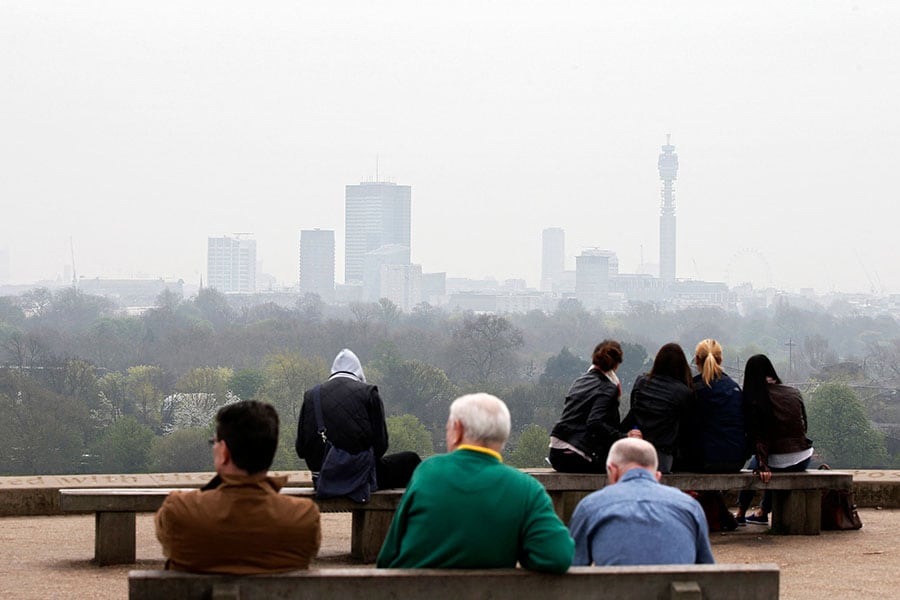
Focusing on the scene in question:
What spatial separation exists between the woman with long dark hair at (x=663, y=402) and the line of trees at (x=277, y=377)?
72418 millimetres

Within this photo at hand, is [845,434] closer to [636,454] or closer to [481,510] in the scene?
[636,454]

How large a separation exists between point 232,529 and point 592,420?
168 inches

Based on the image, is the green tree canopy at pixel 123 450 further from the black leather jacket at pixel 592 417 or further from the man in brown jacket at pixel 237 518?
the man in brown jacket at pixel 237 518

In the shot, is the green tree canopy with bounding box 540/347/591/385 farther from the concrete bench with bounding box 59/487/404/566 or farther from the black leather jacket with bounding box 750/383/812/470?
the concrete bench with bounding box 59/487/404/566

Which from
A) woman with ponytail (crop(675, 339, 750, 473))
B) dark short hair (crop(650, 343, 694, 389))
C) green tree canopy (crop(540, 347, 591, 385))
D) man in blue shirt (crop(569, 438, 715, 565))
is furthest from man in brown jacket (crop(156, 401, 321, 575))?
green tree canopy (crop(540, 347, 591, 385))

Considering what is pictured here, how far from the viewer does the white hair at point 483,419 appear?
3969 mm

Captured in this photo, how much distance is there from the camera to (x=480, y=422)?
3967 millimetres

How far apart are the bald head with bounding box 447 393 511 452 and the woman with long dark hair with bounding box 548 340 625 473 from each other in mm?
3834

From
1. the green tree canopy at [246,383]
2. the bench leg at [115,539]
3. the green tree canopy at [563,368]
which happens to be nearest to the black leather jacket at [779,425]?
the bench leg at [115,539]

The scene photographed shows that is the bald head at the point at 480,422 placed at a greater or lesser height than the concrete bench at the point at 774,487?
greater

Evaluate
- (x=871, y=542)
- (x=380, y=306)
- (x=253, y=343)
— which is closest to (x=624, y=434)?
(x=871, y=542)

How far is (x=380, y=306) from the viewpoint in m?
191

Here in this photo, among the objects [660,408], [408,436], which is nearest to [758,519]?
[660,408]

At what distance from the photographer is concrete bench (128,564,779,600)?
12.6 feet
